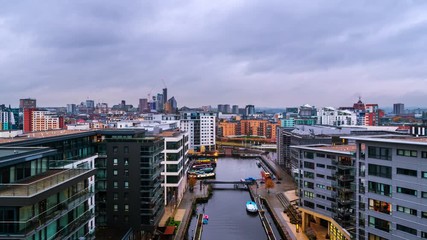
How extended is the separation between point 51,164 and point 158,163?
16777mm

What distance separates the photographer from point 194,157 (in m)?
84.9

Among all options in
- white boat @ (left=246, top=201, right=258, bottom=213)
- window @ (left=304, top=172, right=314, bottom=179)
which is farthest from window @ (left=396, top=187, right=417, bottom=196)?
white boat @ (left=246, top=201, right=258, bottom=213)

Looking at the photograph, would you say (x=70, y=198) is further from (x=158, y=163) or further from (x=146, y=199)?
(x=158, y=163)

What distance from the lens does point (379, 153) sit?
2105 centimetres

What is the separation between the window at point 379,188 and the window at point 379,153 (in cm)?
149

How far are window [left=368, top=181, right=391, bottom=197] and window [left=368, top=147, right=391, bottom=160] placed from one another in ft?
4.88

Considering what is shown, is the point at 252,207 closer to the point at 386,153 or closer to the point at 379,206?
the point at 379,206

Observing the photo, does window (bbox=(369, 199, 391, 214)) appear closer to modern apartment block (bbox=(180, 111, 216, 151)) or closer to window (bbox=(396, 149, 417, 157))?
window (bbox=(396, 149, 417, 157))

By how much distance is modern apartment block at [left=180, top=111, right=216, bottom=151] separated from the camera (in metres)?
93.6

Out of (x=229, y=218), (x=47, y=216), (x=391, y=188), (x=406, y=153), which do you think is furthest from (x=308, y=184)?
(x=47, y=216)

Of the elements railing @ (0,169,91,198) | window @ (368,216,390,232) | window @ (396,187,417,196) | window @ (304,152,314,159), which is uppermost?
railing @ (0,169,91,198)

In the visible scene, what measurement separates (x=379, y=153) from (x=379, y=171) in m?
0.99

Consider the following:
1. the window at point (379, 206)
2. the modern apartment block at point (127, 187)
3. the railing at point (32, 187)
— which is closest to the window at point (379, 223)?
the window at point (379, 206)

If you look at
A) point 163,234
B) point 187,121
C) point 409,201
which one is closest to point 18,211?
point 409,201
